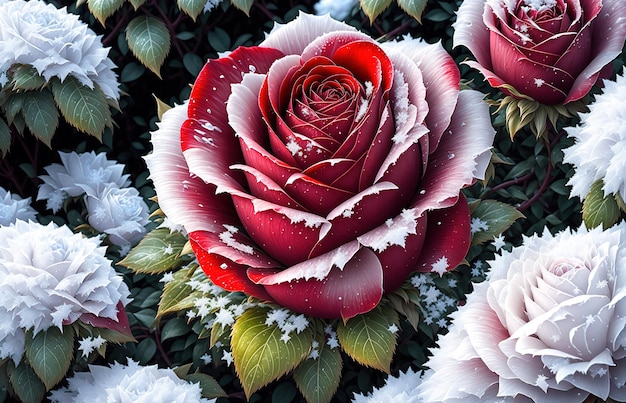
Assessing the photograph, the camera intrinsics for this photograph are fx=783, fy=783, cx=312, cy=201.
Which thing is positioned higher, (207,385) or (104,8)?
(104,8)

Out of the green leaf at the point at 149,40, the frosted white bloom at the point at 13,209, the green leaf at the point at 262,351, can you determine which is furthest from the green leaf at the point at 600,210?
the frosted white bloom at the point at 13,209

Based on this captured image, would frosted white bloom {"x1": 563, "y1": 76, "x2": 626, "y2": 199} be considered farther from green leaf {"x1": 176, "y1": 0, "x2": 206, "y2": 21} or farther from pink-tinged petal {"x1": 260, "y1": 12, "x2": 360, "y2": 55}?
green leaf {"x1": 176, "y1": 0, "x2": 206, "y2": 21}

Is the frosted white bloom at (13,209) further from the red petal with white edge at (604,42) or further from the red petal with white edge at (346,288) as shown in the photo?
the red petal with white edge at (604,42)

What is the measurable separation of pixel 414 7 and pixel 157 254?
1.10ft

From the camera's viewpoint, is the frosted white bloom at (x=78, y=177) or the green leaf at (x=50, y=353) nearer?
the green leaf at (x=50, y=353)

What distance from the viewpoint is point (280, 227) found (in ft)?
1.77

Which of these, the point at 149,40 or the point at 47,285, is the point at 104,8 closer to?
the point at 149,40

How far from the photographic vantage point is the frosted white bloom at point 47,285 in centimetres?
63

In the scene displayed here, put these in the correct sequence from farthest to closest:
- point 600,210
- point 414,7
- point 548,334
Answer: point 414,7 < point 600,210 < point 548,334

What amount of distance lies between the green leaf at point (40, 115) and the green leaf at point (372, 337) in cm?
37

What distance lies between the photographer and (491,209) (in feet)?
2.13

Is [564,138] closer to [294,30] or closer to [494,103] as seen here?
[494,103]

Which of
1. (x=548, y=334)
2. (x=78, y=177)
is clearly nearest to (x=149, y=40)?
(x=78, y=177)

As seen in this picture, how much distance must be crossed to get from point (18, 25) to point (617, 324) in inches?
23.9
